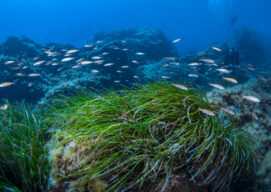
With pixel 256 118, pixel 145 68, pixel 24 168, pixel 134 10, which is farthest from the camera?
pixel 134 10

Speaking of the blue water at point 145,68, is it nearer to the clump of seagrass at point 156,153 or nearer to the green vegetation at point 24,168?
the clump of seagrass at point 156,153

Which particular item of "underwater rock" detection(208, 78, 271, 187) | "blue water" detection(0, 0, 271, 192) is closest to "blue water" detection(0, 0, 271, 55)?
"blue water" detection(0, 0, 271, 192)

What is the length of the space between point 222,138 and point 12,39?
23.8 metres

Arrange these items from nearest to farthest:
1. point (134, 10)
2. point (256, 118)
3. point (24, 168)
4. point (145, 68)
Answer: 1. point (24, 168)
2. point (256, 118)
3. point (145, 68)
4. point (134, 10)

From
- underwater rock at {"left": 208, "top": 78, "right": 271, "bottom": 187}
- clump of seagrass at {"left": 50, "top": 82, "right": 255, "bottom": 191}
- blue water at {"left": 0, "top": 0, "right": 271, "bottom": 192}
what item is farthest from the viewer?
blue water at {"left": 0, "top": 0, "right": 271, "bottom": 192}

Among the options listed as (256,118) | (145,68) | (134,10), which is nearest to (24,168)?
(256,118)

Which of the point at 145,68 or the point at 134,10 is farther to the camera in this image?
the point at 134,10

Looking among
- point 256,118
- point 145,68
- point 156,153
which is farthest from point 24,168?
point 145,68

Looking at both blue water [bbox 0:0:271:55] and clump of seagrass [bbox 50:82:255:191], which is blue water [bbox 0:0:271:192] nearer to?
clump of seagrass [bbox 50:82:255:191]

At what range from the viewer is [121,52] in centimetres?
1435

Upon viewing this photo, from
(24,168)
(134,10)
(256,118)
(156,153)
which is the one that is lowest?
(256,118)

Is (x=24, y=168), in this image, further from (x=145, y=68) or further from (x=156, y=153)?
(x=145, y=68)

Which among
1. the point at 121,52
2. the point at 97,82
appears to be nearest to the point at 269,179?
the point at 97,82

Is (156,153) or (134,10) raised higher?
(134,10)
